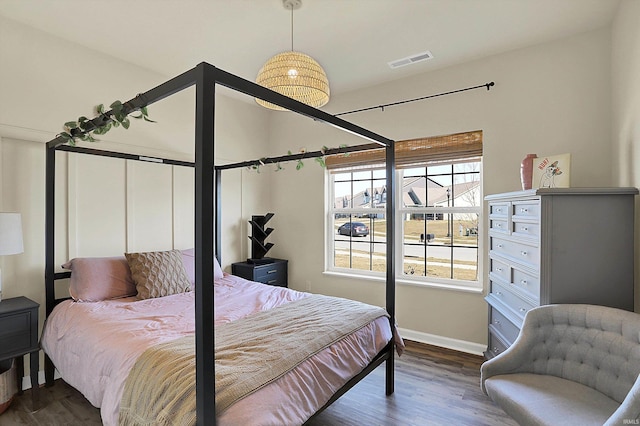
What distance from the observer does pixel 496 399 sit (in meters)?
1.74

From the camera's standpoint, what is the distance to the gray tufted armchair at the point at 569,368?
1530 millimetres

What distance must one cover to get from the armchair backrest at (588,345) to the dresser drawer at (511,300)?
268 mm

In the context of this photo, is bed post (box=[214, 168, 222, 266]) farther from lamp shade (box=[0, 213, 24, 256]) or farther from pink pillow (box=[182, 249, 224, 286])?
lamp shade (box=[0, 213, 24, 256])

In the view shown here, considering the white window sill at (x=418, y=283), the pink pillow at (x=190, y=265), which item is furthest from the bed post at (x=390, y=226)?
the pink pillow at (x=190, y=265)

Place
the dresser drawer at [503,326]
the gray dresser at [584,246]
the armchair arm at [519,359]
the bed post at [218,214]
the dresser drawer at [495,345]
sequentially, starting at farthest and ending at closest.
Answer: the bed post at [218,214] < the dresser drawer at [495,345] < the dresser drawer at [503,326] < the gray dresser at [584,246] < the armchair arm at [519,359]

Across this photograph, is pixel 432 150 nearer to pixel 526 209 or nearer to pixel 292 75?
pixel 526 209

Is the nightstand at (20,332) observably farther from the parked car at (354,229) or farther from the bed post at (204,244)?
the parked car at (354,229)

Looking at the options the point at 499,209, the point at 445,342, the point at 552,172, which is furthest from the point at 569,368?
the point at 445,342

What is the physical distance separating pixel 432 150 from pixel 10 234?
3528mm

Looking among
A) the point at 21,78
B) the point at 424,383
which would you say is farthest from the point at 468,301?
the point at 21,78

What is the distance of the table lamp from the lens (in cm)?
215

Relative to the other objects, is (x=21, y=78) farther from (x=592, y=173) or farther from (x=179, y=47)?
(x=592, y=173)

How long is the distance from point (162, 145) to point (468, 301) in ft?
11.5

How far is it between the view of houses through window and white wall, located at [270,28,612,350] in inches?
7.6
